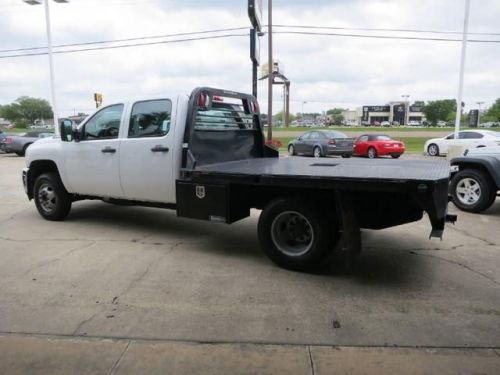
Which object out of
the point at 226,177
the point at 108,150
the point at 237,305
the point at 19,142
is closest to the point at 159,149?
the point at 108,150

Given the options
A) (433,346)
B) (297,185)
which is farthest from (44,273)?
(433,346)

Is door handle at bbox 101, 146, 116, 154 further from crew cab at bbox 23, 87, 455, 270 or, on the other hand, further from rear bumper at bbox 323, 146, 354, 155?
rear bumper at bbox 323, 146, 354, 155

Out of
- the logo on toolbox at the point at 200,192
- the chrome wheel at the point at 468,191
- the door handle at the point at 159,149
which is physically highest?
the door handle at the point at 159,149

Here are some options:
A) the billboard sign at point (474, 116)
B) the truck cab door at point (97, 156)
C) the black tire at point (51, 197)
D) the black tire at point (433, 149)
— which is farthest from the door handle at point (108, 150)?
the billboard sign at point (474, 116)

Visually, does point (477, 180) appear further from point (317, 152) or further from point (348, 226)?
point (317, 152)

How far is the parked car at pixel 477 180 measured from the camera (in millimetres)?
7500

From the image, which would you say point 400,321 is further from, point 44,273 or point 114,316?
point 44,273

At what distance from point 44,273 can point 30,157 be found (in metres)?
3.34

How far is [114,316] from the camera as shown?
12.3ft

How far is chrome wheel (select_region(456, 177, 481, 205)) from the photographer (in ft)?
25.6

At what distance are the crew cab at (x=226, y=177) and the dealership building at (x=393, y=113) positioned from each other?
135 meters

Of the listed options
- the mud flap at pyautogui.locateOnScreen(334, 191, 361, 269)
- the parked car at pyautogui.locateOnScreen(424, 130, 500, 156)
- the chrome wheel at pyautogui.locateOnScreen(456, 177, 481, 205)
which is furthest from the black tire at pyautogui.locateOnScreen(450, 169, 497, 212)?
the parked car at pyautogui.locateOnScreen(424, 130, 500, 156)

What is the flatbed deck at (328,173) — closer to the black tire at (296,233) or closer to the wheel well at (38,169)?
the black tire at (296,233)

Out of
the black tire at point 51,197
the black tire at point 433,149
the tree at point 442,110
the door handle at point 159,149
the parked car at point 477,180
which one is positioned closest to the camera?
the door handle at point 159,149
